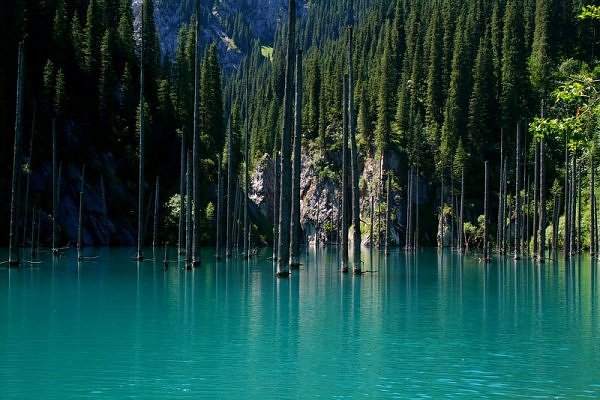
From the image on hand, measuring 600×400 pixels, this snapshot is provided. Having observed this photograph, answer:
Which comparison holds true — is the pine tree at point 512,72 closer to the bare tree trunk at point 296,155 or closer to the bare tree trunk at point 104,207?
the bare tree trunk at point 104,207

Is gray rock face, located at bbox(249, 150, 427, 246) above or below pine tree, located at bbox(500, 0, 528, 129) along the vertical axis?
below

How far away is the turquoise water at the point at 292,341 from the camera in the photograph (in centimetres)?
1161

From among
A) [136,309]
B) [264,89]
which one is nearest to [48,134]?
[136,309]

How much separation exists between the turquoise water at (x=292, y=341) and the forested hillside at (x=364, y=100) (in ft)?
143

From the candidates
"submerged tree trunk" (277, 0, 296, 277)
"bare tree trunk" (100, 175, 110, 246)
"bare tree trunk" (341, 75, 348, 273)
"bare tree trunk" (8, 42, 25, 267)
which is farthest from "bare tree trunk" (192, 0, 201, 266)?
"bare tree trunk" (100, 175, 110, 246)

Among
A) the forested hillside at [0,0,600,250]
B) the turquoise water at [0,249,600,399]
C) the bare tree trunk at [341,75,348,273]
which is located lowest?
the turquoise water at [0,249,600,399]

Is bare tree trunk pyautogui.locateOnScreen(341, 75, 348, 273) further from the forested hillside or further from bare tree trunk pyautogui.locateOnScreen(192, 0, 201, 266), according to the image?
the forested hillside

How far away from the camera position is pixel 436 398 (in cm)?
1090

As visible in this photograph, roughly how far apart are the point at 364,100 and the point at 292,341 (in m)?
107

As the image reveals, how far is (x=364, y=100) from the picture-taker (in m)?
121

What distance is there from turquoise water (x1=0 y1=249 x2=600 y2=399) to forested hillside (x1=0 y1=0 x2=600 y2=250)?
43.7 metres

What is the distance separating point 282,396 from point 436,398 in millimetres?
2347

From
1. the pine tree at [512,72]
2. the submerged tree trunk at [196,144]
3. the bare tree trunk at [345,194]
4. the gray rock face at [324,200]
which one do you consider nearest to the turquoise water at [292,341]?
the bare tree trunk at [345,194]

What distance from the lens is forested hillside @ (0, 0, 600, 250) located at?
3268 inches
